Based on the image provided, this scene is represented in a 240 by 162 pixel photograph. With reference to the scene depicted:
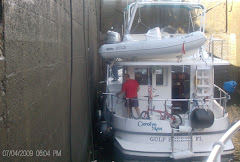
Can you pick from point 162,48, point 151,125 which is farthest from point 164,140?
point 162,48

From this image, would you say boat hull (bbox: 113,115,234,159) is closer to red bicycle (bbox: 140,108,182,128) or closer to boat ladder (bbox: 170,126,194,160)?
boat ladder (bbox: 170,126,194,160)

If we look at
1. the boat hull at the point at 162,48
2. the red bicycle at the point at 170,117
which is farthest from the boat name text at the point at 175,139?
the boat hull at the point at 162,48

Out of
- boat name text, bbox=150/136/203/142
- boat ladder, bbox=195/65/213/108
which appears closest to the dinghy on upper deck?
boat ladder, bbox=195/65/213/108

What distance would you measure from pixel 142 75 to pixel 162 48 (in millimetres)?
1131

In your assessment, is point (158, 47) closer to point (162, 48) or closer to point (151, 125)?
point (162, 48)

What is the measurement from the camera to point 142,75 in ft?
23.6

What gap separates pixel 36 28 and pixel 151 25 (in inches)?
533

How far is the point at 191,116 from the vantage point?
6082mm

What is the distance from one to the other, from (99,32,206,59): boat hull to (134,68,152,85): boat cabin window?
1.73ft

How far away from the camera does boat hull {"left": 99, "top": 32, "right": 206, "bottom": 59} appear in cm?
610

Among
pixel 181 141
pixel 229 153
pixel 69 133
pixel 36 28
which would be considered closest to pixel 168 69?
pixel 181 141

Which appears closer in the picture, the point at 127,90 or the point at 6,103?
the point at 6,103

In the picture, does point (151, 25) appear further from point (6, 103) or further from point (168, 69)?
point (6, 103)

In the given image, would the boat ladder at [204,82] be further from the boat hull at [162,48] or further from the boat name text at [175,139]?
the boat name text at [175,139]
